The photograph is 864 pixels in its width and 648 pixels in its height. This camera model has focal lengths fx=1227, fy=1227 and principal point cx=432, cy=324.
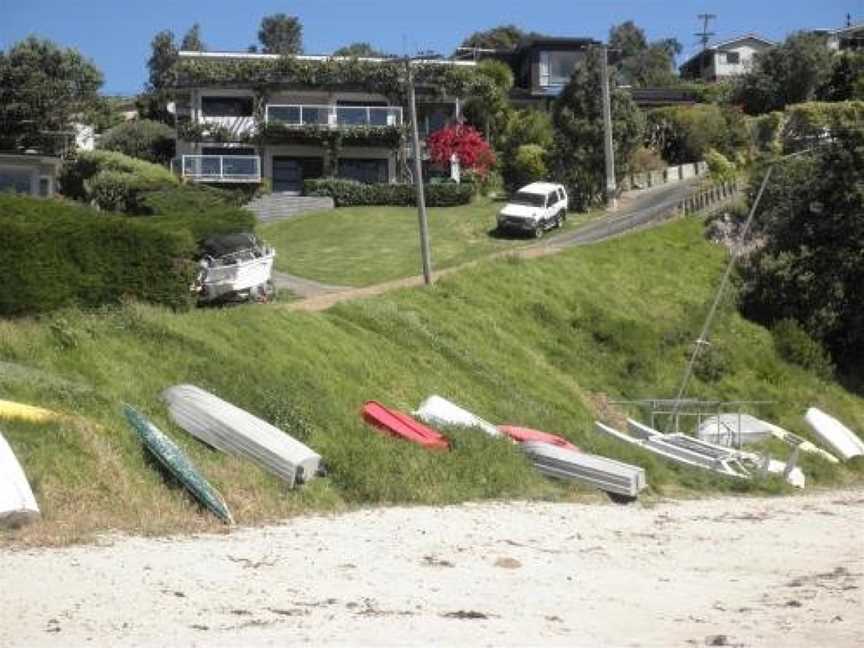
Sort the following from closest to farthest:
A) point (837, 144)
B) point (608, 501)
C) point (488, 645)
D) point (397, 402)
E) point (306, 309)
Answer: point (488, 645) < point (608, 501) < point (397, 402) < point (306, 309) < point (837, 144)

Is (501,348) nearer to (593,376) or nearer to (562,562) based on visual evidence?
(593,376)

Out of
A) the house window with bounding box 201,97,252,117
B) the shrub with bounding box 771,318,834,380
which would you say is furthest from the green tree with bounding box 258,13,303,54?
the shrub with bounding box 771,318,834,380

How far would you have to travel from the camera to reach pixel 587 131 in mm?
55719

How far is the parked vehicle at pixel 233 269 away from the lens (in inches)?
1148

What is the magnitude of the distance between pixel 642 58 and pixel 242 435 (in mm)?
108409

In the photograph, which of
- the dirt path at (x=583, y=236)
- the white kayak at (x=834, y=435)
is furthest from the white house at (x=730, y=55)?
the white kayak at (x=834, y=435)

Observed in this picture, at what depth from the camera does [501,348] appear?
30938 millimetres

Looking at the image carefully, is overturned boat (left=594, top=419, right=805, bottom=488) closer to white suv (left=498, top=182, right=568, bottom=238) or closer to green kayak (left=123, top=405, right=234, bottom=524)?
green kayak (left=123, top=405, right=234, bottom=524)

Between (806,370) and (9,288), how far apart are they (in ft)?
85.7

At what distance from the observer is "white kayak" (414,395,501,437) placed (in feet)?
69.0

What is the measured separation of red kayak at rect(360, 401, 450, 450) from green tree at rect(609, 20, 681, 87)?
266ft

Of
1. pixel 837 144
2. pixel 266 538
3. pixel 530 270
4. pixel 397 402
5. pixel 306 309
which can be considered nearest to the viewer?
pixel 266 538

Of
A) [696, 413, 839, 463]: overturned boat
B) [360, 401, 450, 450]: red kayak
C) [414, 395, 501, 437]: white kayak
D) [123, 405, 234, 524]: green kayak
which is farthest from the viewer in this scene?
[696, 413, 839, 463]: overturned boat

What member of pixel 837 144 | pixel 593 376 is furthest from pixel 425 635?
pixel 837 144
